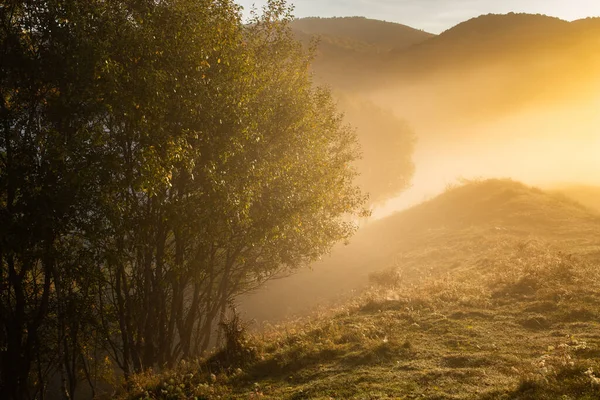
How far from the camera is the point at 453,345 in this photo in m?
12.9

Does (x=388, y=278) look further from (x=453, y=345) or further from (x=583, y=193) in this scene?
(x=583, y=193)

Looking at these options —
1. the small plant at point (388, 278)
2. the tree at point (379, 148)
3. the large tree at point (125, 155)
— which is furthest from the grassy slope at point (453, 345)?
the tree at point (379, 148)

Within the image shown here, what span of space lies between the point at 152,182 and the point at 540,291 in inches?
675

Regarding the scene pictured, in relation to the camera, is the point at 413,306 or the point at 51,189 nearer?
the point at 51,189

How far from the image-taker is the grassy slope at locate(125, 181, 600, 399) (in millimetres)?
9492

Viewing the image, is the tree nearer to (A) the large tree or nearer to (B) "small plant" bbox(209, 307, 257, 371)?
(A) the large tree

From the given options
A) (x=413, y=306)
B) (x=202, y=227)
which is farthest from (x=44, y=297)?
(x=413, y=306)

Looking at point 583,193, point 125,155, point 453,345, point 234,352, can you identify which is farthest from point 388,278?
point 583,193

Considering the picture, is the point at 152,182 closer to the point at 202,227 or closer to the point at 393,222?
the point at 202,227

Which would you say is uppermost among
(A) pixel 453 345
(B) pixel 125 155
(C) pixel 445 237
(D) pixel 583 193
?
(B) pixel 125 155

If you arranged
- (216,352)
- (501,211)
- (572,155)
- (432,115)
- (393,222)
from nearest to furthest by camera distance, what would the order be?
(216,352) → (501,211) → (393,222) → (572,155) → (432,115)

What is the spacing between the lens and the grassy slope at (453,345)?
9.49 m

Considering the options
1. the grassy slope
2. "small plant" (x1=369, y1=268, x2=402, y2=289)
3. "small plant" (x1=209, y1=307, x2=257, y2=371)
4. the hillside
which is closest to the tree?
the hillside

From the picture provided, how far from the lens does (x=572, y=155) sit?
9169cm
